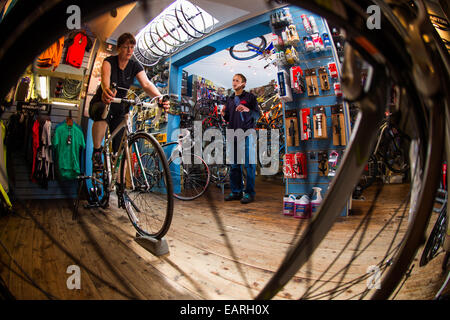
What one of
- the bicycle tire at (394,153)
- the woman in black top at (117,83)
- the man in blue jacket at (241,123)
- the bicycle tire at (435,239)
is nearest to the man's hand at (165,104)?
the woman in black top at (117,83)

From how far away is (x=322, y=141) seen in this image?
0.34 metres

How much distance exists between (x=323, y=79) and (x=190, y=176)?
0.32 m

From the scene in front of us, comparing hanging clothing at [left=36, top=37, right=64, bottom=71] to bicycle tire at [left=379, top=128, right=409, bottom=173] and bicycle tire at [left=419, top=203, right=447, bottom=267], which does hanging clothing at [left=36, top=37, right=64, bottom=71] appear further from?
bicycle tire at [left=419, top=203, right=447, bottom=267]

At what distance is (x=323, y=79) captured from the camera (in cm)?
36

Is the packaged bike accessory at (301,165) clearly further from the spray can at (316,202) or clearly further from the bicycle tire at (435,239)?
the bicycle tire at (435,239)

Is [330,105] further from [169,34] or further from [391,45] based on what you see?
[169,34]

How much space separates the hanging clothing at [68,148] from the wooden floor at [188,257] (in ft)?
0.16

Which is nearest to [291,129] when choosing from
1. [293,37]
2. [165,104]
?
[293,37]

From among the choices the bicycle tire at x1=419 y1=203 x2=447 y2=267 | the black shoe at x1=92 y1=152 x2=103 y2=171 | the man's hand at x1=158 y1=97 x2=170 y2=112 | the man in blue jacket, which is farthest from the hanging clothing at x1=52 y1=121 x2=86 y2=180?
the bicycle tire at x1=419 y1=203 x2=447 y2=267

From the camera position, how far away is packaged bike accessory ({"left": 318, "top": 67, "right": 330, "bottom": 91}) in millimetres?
324

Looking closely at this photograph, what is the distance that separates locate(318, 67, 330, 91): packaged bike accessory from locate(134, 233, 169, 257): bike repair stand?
363mm

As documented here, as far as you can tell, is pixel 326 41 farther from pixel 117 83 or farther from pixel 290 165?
pixel 117 83

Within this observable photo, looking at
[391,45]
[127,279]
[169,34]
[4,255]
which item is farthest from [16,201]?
[391,45]
